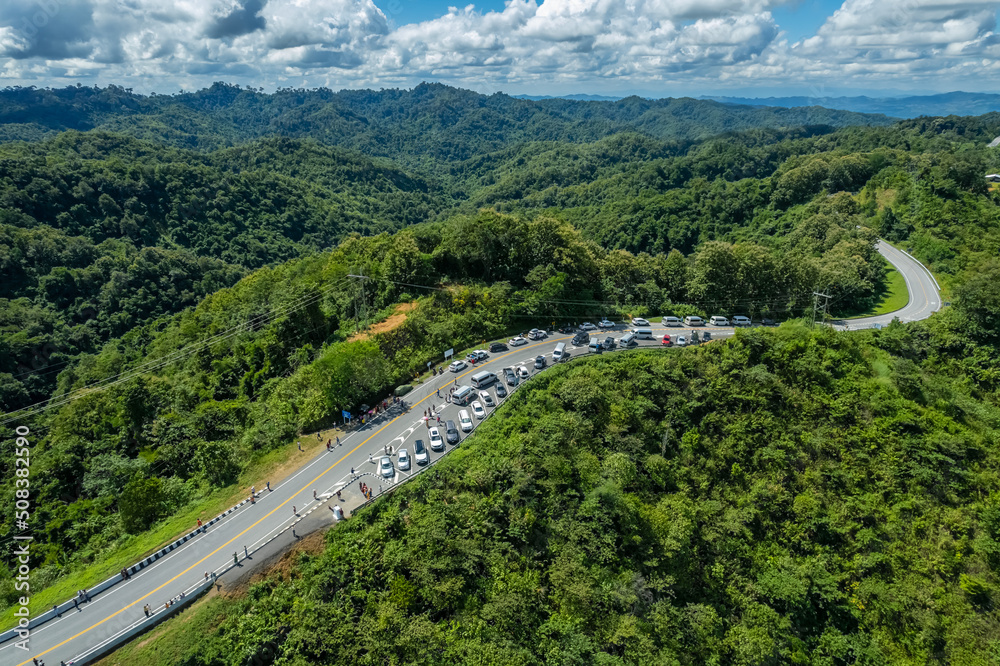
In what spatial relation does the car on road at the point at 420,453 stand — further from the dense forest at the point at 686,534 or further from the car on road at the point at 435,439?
the dense forest at the point at 686,534

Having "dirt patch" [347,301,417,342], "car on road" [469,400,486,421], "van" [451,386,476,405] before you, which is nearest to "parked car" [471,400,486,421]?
"car on road" [469,400,486,421]

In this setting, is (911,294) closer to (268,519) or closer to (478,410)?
(478,410)

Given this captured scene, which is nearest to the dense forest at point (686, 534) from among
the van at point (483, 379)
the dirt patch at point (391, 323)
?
the van at point (483, 379)

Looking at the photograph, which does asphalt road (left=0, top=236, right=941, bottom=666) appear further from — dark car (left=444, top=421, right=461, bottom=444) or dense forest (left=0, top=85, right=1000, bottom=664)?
dense forest (left=0, top=85, right=1000, bottom=664)

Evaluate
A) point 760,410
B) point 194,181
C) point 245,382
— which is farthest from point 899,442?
point 194,181

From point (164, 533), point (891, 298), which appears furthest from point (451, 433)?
point (891, 298)

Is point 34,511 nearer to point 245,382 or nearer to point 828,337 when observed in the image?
point 245,382
